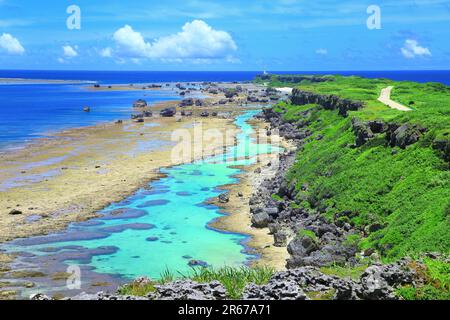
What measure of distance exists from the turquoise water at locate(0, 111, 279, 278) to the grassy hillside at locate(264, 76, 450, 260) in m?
8.67

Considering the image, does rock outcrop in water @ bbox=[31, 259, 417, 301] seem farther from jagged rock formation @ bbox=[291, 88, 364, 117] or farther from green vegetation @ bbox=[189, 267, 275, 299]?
jagged rock formation @ bbox=[291, 88, 364, 117]

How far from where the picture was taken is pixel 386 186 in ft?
138

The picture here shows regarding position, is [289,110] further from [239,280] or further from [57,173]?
[239,280]

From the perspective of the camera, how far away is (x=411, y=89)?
9900 cm

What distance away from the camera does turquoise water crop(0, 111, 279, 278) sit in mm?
37719

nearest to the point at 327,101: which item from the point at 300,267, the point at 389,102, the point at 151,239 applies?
the point at 389,102

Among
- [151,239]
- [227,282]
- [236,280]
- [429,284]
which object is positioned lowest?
[151,239]

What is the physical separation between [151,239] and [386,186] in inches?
767

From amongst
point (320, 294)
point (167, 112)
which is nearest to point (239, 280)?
point (320, 294)

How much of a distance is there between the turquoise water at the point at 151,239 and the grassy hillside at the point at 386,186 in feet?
28.4

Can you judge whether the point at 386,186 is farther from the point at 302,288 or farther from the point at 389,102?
the point at 389,102

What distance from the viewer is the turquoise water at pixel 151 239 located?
37.7 meters

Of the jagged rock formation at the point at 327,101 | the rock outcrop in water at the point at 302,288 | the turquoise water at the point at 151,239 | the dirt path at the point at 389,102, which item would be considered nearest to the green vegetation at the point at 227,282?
the rock outcrop in water at the point at 302,288

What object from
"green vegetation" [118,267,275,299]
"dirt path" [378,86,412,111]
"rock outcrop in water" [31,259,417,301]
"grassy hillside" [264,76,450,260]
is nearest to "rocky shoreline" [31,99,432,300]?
"rock outcrop in water" [31,259,417,301]
